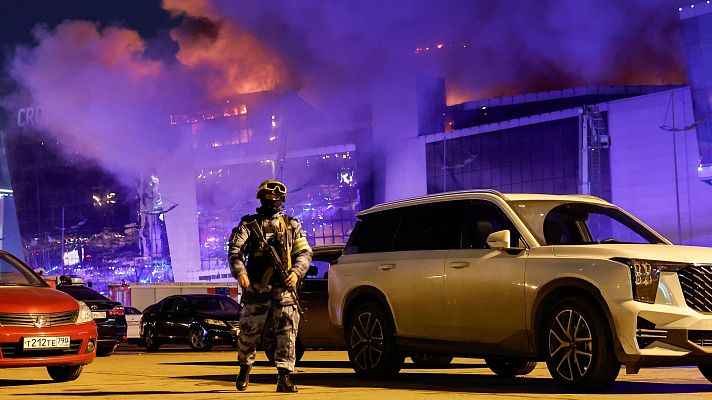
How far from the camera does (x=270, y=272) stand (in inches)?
354

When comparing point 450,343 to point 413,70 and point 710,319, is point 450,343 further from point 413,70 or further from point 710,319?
point 413,70

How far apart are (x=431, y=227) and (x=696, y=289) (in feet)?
9.20

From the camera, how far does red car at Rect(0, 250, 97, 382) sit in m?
11.0

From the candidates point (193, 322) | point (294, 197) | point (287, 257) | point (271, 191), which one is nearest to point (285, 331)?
point (287, 257)

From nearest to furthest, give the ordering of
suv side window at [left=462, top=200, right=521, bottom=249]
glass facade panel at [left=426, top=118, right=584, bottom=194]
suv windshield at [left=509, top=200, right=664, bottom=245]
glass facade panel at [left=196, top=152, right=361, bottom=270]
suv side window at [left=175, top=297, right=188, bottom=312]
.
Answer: suv windshield at [left=509, top=200, right=664, bottom=245] → suv side window at [left=462, top=200, right=521, bottom=249] → suv side window at [left=175, top=297, right=188, bottom=312] → glass facade panel at [left=426, top=118, right=584, bottom=194] → glass facade panel at [left=196, top=152, right=361, bottom=270]

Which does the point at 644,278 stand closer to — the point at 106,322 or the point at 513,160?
the point at 106,322

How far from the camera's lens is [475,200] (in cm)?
1026

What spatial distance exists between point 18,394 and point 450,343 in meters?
3.85

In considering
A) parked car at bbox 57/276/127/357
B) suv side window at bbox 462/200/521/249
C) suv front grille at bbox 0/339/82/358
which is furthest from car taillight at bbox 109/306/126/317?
suv side window at bbox 462/200/521/249

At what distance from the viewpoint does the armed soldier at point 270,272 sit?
898 centimetres

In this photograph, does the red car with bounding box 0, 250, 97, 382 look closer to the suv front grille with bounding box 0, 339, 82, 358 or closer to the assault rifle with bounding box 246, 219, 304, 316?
the suv front grille with bounding box 0, 339, 82, 358

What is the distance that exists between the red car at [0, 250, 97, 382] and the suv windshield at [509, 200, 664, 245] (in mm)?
4810

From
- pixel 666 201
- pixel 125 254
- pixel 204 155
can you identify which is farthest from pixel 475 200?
pixel 125 254

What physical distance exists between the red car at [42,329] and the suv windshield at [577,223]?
189 inches
